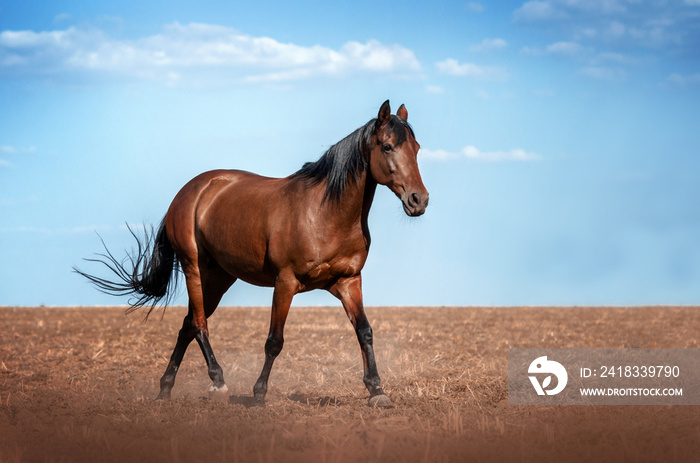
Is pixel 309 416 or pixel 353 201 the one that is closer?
pixel 309 416

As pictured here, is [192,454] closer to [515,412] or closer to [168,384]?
[515,412]

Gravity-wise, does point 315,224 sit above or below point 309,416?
above

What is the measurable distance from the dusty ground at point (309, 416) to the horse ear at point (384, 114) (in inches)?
114

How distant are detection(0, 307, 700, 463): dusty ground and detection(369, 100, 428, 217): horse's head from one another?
2.06m

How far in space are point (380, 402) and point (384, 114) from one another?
116 inches

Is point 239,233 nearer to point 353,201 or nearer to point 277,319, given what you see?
point 277,319

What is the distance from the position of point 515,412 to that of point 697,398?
2443 millimetres

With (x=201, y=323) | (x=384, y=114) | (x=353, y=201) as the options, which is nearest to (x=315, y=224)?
(x=353, y=201)

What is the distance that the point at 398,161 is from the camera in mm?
6965

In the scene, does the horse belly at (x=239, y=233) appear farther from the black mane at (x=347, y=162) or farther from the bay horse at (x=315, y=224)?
the black mane at (x=347, y=162)

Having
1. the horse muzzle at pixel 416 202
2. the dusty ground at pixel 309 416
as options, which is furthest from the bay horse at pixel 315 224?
the dusty ground at pixel 309 416

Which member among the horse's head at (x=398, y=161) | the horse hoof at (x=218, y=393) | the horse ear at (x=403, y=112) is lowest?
the horse hoof at (x=218, y=393)

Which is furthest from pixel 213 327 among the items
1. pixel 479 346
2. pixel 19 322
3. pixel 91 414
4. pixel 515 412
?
pixel 515 412

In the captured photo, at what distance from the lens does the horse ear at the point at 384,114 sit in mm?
7062
